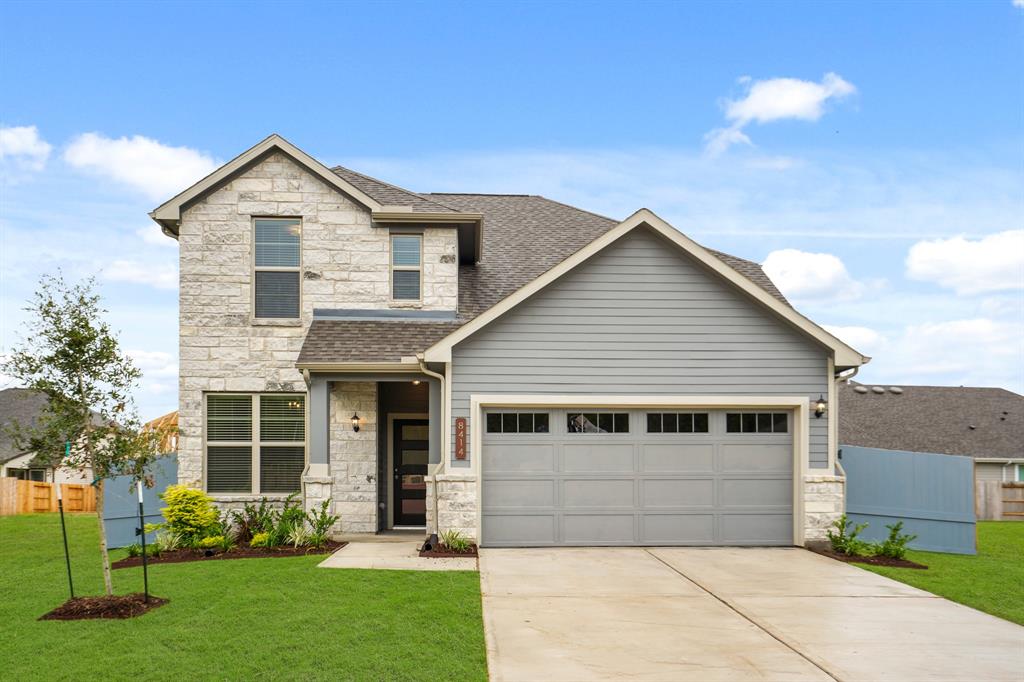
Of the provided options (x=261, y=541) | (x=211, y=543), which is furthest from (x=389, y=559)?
(x=211, y=543)

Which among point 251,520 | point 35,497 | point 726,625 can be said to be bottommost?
point 35,497

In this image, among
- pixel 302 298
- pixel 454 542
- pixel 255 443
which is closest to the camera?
pixel 454 542

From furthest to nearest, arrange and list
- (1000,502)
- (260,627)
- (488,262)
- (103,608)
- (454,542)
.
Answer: (1000,502) → (488,262) → (454,542) → (103,608) → (260,627)

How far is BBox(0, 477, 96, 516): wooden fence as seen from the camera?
2434 centimetres

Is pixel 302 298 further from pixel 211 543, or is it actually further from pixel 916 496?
pixel 916 496

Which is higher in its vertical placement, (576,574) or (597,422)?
(597,422)

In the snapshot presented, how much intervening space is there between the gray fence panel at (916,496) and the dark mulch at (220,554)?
9792 mm

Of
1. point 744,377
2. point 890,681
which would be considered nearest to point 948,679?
point 890,681

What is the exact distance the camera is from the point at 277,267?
1416cm

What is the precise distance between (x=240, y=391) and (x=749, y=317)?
9.16m

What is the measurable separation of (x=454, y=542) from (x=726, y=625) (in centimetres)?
501

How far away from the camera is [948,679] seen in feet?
20.5

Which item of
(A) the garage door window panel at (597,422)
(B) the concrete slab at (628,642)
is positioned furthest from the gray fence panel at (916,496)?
(B) the concrete slab at (628,642)

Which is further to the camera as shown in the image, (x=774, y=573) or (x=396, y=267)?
(x=396, y=267)
